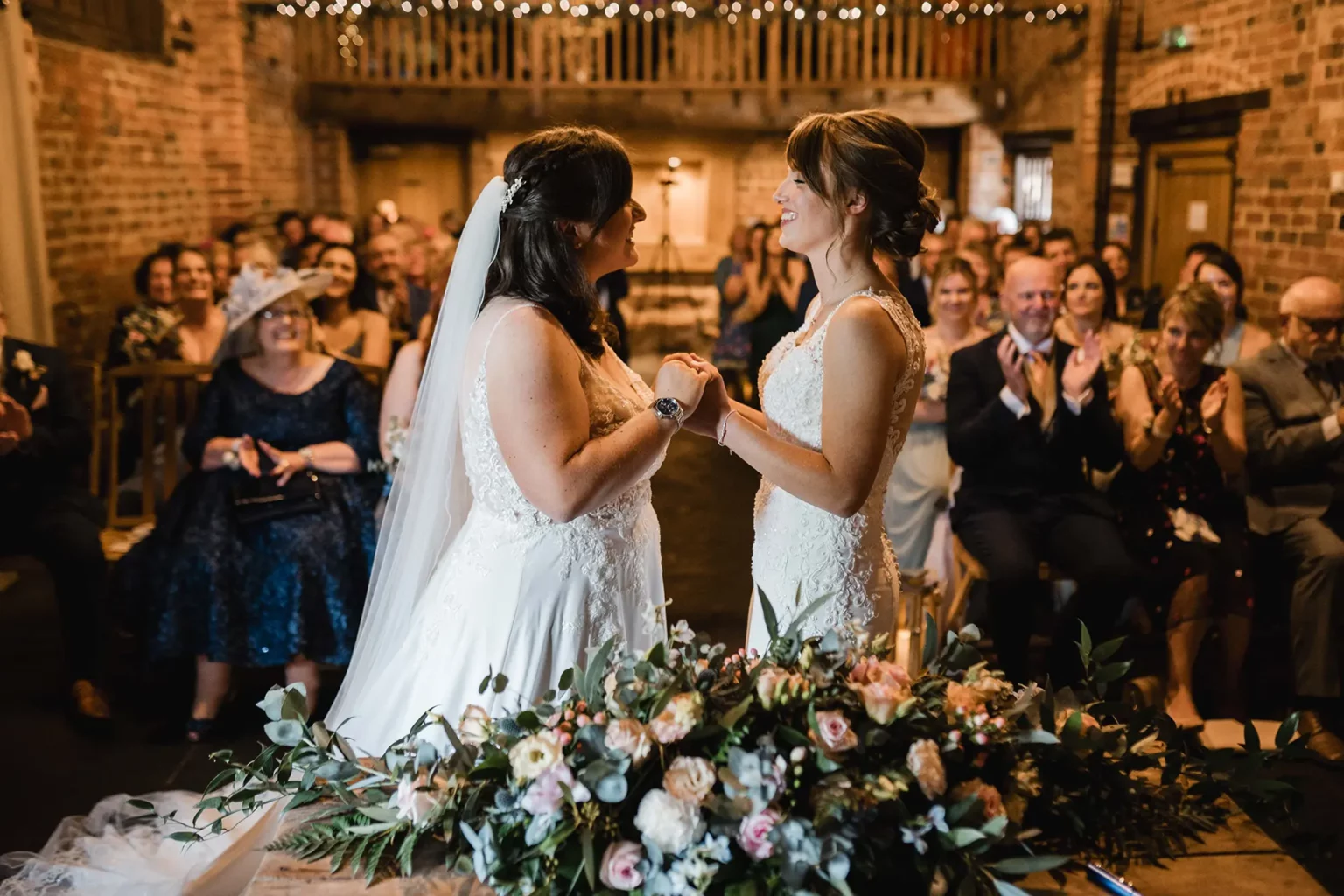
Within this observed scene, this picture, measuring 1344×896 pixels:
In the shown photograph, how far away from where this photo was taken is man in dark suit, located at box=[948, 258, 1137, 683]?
4.16 m

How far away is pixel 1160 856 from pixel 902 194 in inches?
47.2

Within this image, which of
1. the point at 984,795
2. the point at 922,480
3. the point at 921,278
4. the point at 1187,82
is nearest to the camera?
the point at 984,795

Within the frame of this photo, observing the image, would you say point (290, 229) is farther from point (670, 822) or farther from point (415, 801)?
point (670, 822)

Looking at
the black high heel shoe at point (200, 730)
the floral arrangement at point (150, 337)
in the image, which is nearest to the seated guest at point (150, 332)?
the floral arrangement at point (150, 337)

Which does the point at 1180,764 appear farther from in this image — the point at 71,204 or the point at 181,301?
the point at 71,204

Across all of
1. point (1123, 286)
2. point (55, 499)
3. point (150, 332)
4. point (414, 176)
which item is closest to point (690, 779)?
point (55, 499)

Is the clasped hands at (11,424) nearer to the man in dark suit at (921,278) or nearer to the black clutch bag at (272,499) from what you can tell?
the black clutch bag at (272,499)

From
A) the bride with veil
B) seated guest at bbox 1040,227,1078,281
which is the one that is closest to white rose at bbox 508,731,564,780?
the bride with veil

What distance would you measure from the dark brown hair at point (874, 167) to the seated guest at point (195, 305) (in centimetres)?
473

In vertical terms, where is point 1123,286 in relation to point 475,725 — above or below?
above

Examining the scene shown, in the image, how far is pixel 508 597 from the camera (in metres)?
2.43

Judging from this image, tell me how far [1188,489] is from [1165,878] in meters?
2.86

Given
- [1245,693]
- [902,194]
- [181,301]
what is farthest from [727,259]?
[902,194]

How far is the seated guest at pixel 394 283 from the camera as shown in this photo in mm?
7105
